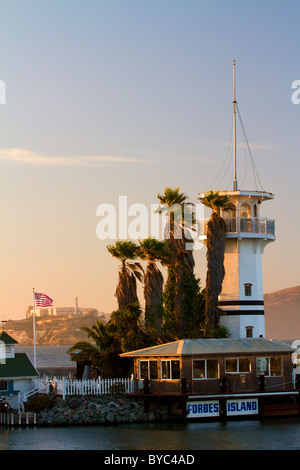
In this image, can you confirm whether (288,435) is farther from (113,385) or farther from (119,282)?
(119,282)

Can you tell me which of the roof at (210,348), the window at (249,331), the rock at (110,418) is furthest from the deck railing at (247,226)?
the rock at (110,418)

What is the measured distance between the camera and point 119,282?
52.8 meters

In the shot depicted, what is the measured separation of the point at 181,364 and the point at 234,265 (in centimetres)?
1455

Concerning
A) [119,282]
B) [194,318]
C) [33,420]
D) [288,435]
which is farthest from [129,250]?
[288,435]

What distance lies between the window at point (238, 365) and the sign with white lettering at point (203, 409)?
1.93 meters

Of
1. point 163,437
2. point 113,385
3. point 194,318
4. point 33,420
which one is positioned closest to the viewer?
point 163,437

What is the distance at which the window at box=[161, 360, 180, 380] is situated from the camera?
45906mm

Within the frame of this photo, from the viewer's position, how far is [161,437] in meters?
40.1

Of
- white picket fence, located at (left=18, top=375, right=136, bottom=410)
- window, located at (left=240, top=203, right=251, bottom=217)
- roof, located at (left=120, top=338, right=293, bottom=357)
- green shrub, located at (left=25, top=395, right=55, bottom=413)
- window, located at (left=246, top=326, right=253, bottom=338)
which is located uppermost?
window, located at (left=240, top=203, right=251, bottom=217)

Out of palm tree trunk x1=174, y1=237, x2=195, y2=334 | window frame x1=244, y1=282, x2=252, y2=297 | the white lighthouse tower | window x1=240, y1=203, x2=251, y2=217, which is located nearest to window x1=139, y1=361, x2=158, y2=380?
palm tree trunk x1=174, y1=237, x2=195, y2=334

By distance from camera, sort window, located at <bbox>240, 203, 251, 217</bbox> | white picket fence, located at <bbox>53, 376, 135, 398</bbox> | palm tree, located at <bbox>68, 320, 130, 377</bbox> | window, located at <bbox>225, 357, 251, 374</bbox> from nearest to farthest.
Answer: window, located at <bbox>225, 357, 251, 374</bbox> < white picket fence, located at <bbox>53, 376, 135, 398</bbox> < palm tree, located at <bbox>68, 320, 130, 377</bbox> < window, located at <bbox>240, 203, 251, 217</bbox>

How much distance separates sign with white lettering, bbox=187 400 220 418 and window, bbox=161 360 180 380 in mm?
1616

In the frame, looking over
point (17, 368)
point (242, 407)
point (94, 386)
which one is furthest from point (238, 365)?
point (17, 368)

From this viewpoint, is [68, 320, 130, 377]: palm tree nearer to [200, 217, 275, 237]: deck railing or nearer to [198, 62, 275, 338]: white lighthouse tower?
[198, 62, 275, 338]: white lighthouse tower
